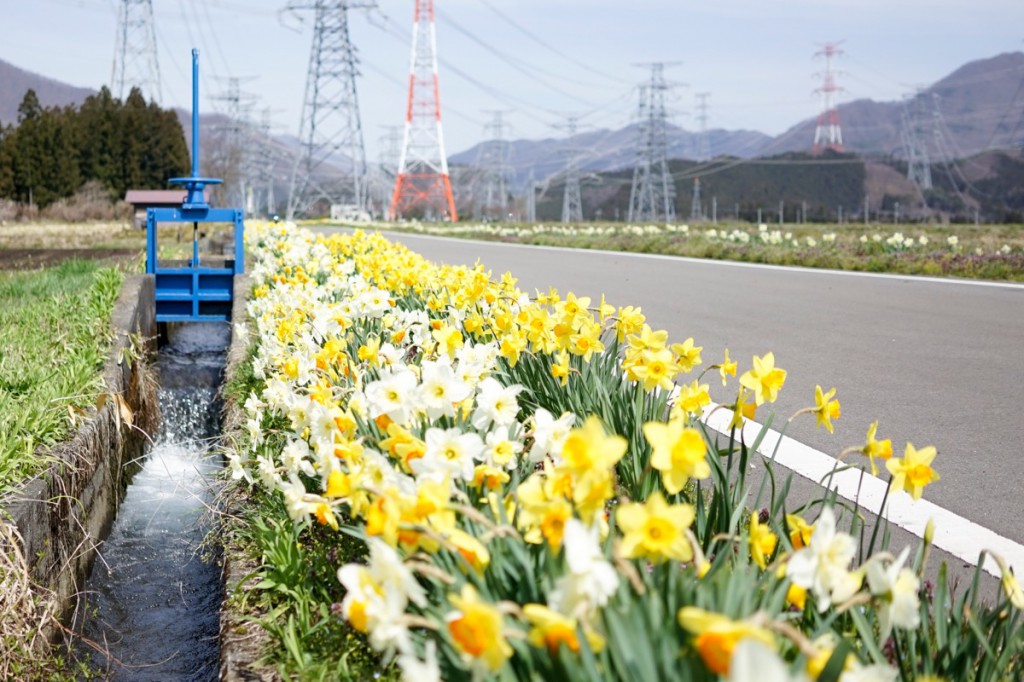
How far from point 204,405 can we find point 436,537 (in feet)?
21.1

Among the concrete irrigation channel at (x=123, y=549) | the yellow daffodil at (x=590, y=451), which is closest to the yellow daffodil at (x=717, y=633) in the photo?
the yellow daffodil at (x=590, y=451)

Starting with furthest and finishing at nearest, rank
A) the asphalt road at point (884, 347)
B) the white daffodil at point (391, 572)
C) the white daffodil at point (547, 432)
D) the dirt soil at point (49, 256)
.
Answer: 1. the dirt soil at point (49, 256)
2. the asphalt road at point (884, 347)
3. the white daffodil at point (547, 432)
4. the white daffodil at point (391, 572)

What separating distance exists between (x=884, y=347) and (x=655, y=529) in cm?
571

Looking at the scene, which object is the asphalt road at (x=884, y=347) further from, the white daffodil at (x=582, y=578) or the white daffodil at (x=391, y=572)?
the white daffodil at (x=391, y=572)

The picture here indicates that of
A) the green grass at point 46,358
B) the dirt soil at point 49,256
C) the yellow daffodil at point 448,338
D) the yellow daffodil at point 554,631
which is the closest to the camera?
the yellow daffodil at point 554,631

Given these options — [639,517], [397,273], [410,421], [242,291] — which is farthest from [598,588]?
[242,291]

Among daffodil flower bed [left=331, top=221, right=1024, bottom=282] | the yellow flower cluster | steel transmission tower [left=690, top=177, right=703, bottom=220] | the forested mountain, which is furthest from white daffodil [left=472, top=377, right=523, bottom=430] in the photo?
steel transmission tower [left=690, top=177, right=703, bottom=220]

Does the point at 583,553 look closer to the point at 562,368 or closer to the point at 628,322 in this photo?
the point at 562,368

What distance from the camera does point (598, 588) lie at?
138 cm

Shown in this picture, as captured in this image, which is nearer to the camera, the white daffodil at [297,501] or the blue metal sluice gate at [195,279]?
the white daffodil at [297,501]

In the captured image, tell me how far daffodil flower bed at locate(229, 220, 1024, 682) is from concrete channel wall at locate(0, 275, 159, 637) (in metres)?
0.73

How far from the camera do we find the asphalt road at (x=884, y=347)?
157 inches

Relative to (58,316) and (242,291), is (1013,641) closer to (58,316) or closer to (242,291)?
(58,316)

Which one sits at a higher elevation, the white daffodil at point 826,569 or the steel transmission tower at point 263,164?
the steel transmission tower at point 263,164
